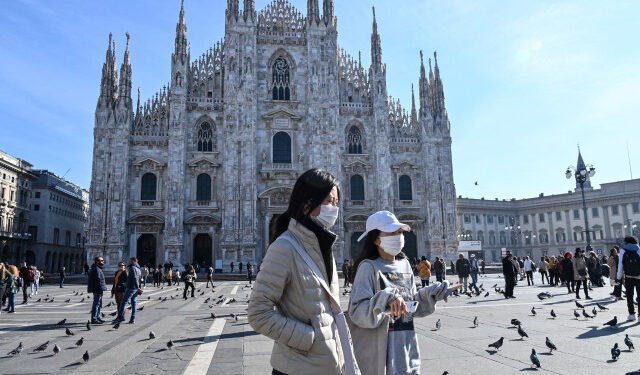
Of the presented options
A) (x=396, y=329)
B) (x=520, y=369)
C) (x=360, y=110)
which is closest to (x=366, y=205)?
(x=360, y=110)

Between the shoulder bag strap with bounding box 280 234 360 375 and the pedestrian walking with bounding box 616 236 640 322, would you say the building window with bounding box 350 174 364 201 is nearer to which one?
the pedestrian walking with bounding box 616 236 640 322

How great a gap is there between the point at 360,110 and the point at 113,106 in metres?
19.5

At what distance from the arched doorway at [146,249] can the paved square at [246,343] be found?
21264 millimetres

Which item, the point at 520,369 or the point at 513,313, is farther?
the point at 513,313

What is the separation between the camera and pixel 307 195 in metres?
2.77

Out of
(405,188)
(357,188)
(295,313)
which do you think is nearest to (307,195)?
(295,313)

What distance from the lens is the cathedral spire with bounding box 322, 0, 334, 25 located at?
37.5 metres

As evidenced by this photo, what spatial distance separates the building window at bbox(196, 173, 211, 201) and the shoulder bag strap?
32900mm

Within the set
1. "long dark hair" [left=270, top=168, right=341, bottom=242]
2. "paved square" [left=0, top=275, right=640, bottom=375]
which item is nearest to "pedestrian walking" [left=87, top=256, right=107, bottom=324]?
"paved square" [left=0, top=275, right=640, bottom=375]

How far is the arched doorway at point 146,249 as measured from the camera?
33.3 m

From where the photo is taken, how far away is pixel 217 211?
3409 centimetres

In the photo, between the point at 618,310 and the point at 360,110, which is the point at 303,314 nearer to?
the point at 618,310

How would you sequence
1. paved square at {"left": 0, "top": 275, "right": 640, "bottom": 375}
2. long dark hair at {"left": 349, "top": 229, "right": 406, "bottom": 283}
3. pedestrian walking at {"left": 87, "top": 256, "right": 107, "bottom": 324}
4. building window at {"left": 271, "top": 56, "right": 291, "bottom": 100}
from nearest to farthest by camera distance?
1. long dark hair at {"left": 349, "top": 229, "right": 406, "bottom": 283}
2. paved square at {"left": 0, "top": 275, "right": 640, "bottom": 375}
3. pedestrian walking at {"left": 87, "top": 256, "right": 107, "bottom": 324}
4. building window at {"left": 271, "top": 56, "right": 291, "bottom": 100}

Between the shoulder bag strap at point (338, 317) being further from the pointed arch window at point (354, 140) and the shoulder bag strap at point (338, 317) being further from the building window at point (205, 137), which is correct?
the pointed arch window at point (354, 140)
